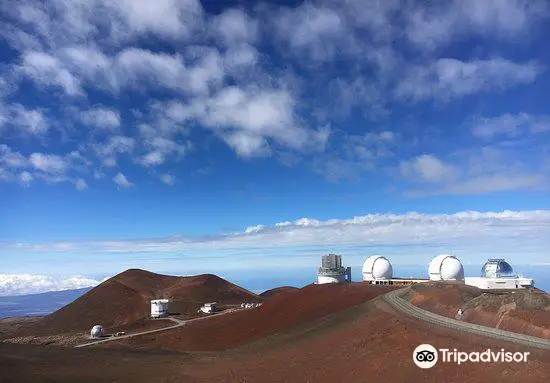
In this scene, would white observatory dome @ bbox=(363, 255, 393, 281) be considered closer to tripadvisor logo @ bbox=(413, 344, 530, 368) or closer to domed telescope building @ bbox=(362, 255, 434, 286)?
domed telescope building @ bbox=(362, 255, 434, 286)

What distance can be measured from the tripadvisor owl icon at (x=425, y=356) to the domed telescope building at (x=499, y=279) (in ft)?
82.8

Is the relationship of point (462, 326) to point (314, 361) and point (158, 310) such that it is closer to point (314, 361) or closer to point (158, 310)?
point (314, 361)

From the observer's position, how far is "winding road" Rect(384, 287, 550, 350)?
32.9 meters

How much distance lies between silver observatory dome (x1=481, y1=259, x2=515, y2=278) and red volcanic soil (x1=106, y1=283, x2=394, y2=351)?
1360 cm

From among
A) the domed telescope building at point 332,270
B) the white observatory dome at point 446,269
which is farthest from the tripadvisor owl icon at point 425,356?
the domed telescope building at point 332,270

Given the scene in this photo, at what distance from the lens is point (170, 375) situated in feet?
121

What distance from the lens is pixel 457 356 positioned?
3341cm

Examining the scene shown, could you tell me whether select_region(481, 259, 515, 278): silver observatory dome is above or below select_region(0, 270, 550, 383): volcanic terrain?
above

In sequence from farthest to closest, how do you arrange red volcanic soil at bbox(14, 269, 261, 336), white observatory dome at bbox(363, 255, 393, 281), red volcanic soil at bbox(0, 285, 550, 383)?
1. red volcanic soil at bbox(14, 269, 261, 336)
2. white observatory dome at bbox(363, 255, 393, 281)
3. red volcanic soil at bbox(0, 285, 550, 383)

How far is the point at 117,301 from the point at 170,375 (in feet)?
221

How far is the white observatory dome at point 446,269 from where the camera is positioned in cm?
6594

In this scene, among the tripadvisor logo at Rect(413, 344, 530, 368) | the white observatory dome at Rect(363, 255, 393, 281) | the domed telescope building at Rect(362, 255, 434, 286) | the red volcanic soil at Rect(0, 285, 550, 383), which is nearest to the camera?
the tripadvisor logo at Rect(413, 344, 530, 368)

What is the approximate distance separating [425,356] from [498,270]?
95.6 feet

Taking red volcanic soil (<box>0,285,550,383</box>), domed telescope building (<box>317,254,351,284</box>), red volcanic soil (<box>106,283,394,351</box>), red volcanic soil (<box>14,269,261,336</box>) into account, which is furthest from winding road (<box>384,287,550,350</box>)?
red volcanic soil (<box>14,269,261,336</box>)
